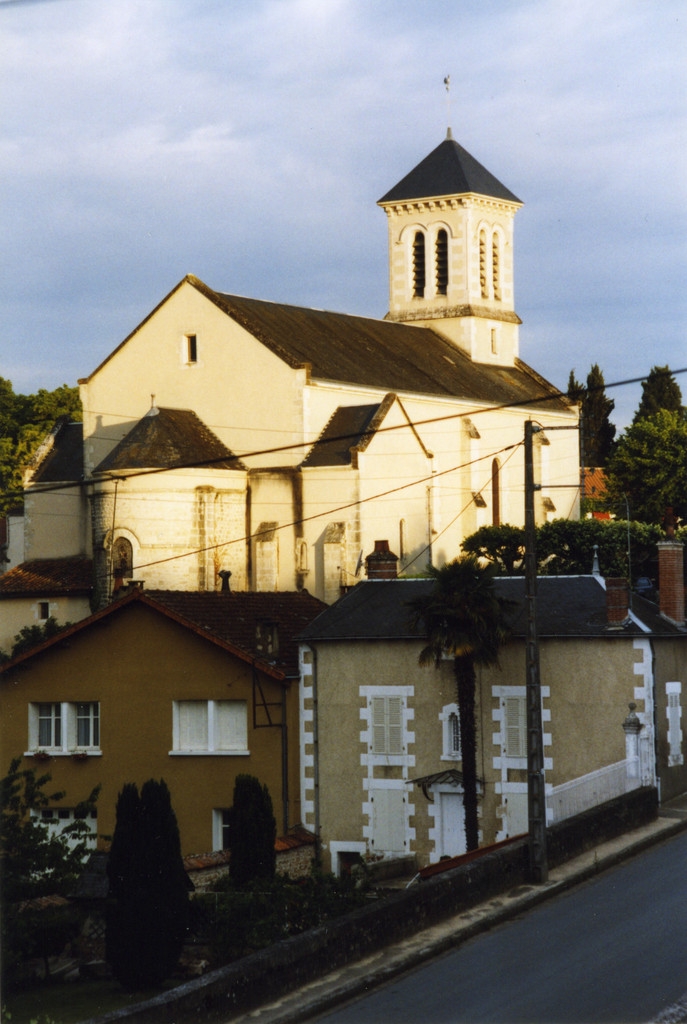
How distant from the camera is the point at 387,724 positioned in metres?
34.7

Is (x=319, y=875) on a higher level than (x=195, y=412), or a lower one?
lower

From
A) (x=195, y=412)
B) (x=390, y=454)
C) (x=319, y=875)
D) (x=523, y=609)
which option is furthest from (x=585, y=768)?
(x=195, y=412)

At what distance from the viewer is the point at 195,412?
62250 mm

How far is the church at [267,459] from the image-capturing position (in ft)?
189

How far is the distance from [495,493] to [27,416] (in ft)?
100

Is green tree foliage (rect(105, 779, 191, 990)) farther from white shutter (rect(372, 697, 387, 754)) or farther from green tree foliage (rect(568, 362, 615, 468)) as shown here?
green tree foliage (rect(568, 362, 615, 468))

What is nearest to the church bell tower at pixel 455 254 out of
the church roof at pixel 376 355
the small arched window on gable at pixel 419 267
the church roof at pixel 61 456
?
the small arched window on gable at pixel 419 267


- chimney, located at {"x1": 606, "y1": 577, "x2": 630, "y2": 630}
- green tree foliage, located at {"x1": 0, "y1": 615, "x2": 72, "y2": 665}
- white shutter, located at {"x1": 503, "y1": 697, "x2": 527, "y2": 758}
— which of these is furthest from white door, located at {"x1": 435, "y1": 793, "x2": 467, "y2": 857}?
green tree foliage, located at {"x1": 0, "y1": 615, "x2": 72, "y2": 665}

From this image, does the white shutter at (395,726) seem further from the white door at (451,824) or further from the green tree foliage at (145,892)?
the green tree foliage at (145,892)

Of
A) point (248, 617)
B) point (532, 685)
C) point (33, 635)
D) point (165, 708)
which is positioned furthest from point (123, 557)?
point (532, 685)

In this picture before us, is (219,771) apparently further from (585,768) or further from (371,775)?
(585,768)

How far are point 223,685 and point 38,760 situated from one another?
185 inches

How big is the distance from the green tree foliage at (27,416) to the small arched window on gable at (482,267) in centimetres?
2223

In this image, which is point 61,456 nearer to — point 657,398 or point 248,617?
point 248,617
